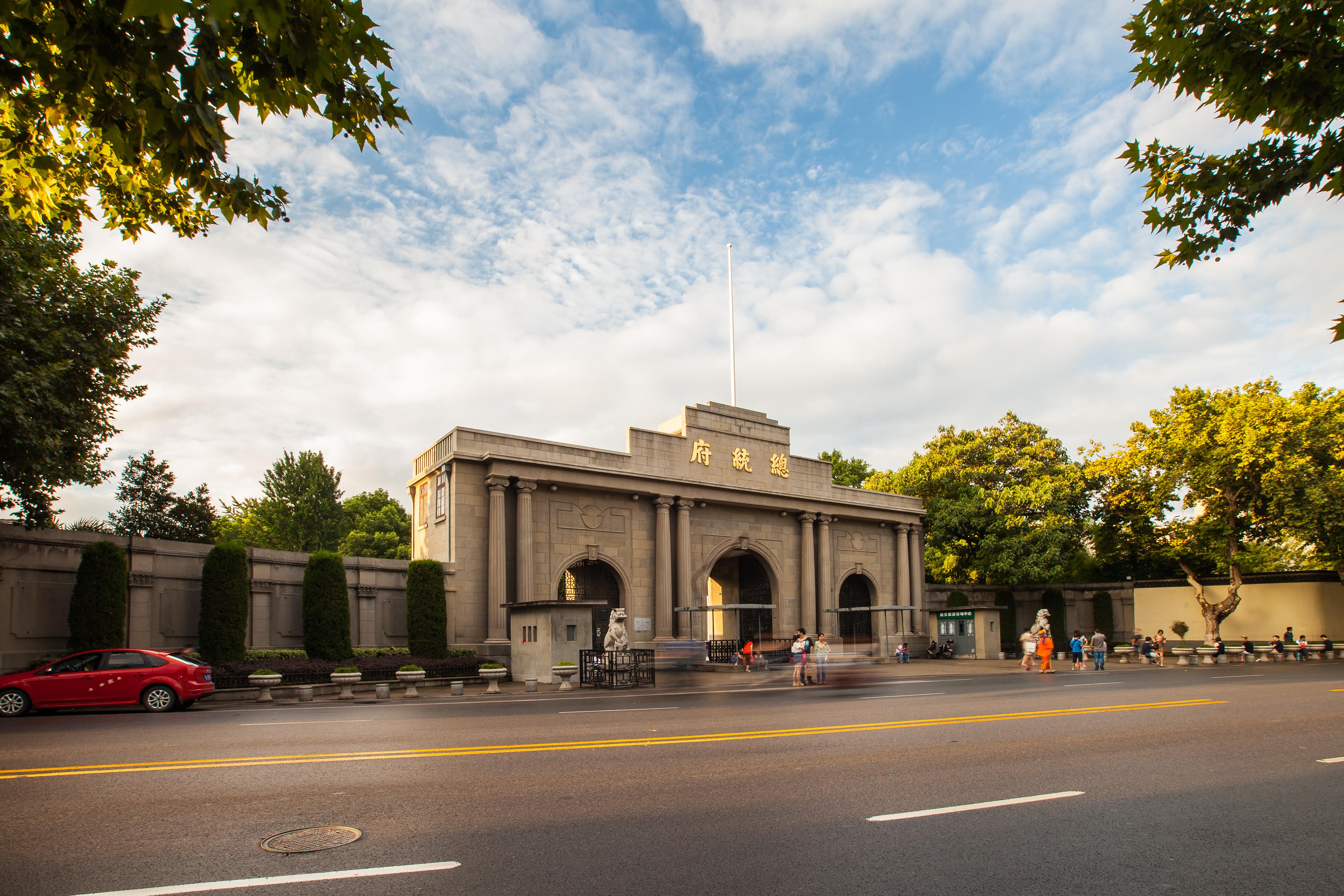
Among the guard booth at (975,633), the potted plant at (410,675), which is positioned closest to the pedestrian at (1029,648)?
the guard booth at (975,633)

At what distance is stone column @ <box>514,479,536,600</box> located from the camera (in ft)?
96.0

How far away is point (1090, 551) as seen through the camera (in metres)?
54.3

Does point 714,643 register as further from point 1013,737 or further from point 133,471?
point 133,471

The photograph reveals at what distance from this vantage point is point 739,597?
41.4 meters

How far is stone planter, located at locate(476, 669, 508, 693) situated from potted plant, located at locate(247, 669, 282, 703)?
17.6ft

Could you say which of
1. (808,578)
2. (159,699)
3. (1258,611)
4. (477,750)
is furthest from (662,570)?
(1258,611)

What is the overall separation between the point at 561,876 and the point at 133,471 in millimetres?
51658

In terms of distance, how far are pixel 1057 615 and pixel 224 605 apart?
42516mm

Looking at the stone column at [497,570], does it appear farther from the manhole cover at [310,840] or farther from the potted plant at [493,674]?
the manhole cover at [310,840]

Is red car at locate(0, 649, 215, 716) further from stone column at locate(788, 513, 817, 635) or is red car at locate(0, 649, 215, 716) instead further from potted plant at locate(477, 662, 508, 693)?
stone column at locate(788, 513, 817, 635)

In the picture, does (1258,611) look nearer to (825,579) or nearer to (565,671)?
(825,579)

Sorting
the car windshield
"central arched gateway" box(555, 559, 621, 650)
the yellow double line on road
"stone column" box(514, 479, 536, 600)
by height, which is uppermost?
"stone column" box(514, 479, 536, 600)

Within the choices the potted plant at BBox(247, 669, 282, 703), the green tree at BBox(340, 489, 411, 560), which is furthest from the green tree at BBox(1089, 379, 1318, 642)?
the green tree at BBox(340, 489, 411, 560)

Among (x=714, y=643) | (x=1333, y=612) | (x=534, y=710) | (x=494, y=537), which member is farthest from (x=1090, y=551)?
(x=534, y=710)
